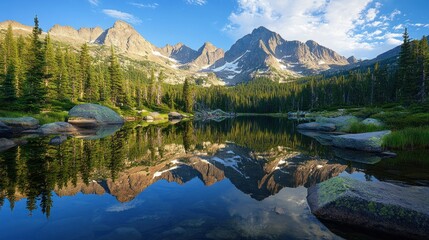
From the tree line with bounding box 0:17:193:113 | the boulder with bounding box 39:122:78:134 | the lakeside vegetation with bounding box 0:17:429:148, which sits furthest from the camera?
the tree line with bounding box 0:17:193:113

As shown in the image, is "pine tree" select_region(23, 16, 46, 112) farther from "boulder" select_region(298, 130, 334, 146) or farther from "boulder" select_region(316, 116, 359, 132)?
"boulder" select_region(316, 116, 359, 132)

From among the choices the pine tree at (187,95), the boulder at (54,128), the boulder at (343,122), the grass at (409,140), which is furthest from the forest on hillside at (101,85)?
the grass at (409,140)

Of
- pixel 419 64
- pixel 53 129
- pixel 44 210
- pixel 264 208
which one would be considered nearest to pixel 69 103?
pixel 53 129

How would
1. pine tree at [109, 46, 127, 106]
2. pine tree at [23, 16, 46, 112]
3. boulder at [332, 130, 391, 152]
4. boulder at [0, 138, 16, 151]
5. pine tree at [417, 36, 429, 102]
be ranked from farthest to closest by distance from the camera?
pine tree at [109, 46, 127, 106]
pine tree at [417, 36, 429, 102]
pine tree at [23, 16, 46, 112]
boulder at [332, 130, 391, 152]
boulder at [0, 138, 16, 151]

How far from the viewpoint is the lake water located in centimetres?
797

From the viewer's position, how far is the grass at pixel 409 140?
71.9 feet

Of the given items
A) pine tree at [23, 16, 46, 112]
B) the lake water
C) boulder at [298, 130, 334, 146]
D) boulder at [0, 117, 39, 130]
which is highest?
pine tree at [23, 16, 46, 112]

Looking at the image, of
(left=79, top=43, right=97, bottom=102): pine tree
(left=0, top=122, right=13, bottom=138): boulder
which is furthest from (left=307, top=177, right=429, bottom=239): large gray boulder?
(left=79, top=43, right=97, bottom=102): pine tree

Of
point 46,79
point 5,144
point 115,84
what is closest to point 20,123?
point 5,144

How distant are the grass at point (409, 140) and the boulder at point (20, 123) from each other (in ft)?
147

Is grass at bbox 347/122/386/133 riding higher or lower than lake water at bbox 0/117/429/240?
higher

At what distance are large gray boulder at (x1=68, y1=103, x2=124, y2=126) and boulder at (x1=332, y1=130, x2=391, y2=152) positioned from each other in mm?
45786

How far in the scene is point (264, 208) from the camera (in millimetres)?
9867

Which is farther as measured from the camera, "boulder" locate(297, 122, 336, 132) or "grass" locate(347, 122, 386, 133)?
"boulder" locate(297, 122, 336, 132)
